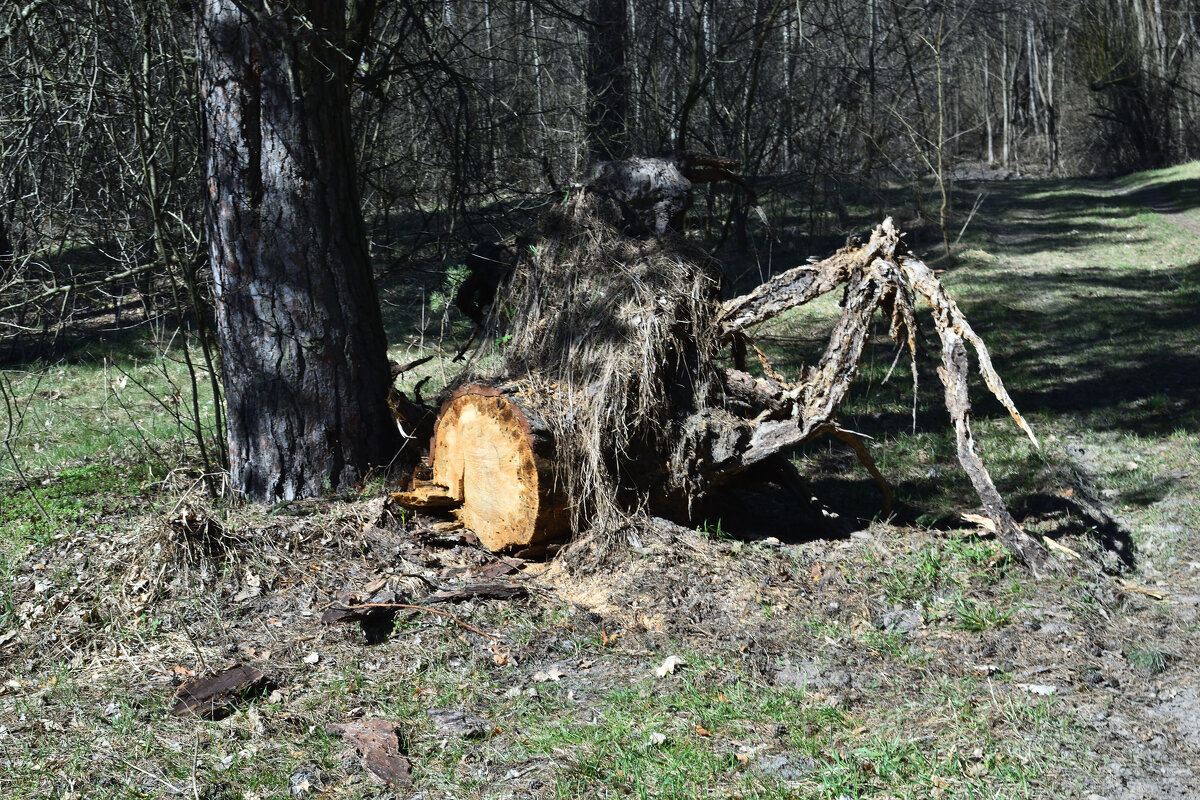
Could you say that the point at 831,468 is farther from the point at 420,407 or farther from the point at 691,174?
the point at 420,407

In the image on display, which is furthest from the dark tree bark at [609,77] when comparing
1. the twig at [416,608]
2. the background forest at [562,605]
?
the twig at [416,608]

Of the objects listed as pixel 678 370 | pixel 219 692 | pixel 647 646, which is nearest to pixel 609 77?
pixel 678 370

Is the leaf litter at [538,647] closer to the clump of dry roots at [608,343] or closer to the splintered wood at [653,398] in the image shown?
the splintered wood at [653,398]

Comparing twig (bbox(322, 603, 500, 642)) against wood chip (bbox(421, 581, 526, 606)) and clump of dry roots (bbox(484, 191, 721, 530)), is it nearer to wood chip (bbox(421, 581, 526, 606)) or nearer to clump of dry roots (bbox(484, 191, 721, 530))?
wood chip (bbox(421, 581, 526, 606))

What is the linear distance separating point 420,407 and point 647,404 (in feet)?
6.02

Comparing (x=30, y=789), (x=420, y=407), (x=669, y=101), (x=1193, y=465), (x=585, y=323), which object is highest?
(x=669, y=101)

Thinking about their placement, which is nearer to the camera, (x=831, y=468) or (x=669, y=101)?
(x=831, y=468)

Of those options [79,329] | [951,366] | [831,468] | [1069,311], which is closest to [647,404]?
[951,366]

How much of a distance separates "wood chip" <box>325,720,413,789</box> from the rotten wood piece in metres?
0.46

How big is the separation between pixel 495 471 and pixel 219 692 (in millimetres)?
1752

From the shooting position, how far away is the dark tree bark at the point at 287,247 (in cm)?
519

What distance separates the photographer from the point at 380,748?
11.3 ft

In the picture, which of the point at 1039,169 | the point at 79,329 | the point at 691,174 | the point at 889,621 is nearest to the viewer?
the point at 889,621

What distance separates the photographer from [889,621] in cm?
429
